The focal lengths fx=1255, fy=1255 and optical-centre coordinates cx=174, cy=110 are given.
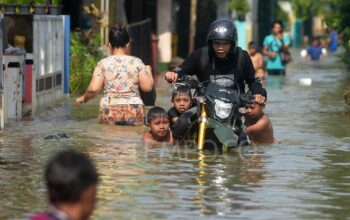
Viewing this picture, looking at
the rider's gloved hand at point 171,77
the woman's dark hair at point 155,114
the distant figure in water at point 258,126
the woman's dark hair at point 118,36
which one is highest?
the woman's dark hair at point 118,36

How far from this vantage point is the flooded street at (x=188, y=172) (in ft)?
33.2

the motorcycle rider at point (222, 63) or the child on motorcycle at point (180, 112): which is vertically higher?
the motorcycle rider at point (222, 63)

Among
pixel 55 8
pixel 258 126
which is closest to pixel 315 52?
pixel 55 8

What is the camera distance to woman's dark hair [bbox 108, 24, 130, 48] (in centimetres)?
1608

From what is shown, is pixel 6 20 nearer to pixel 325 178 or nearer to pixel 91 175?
pixel 325 178

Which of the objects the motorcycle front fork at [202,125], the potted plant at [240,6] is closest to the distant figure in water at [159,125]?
the motorcycle front fork at [202,125]

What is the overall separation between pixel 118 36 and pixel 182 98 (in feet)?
5.92

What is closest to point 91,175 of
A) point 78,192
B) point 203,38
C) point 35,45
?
point 78,192

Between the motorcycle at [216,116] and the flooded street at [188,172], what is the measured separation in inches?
8.1

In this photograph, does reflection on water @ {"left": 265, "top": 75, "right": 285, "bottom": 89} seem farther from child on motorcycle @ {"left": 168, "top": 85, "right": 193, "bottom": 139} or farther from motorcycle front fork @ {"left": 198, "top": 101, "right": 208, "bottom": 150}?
motorcycle front fork @ {"left": 198, "top": 101, "right": 208, "bottom": 150}

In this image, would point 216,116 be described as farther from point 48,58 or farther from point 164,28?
point 164,28

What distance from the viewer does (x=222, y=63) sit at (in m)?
14.6

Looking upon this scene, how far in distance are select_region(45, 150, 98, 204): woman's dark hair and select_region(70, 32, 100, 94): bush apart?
17.9 metres

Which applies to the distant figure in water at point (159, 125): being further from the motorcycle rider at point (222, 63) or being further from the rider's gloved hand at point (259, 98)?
the rider's gloved hand at point (259, 98)
